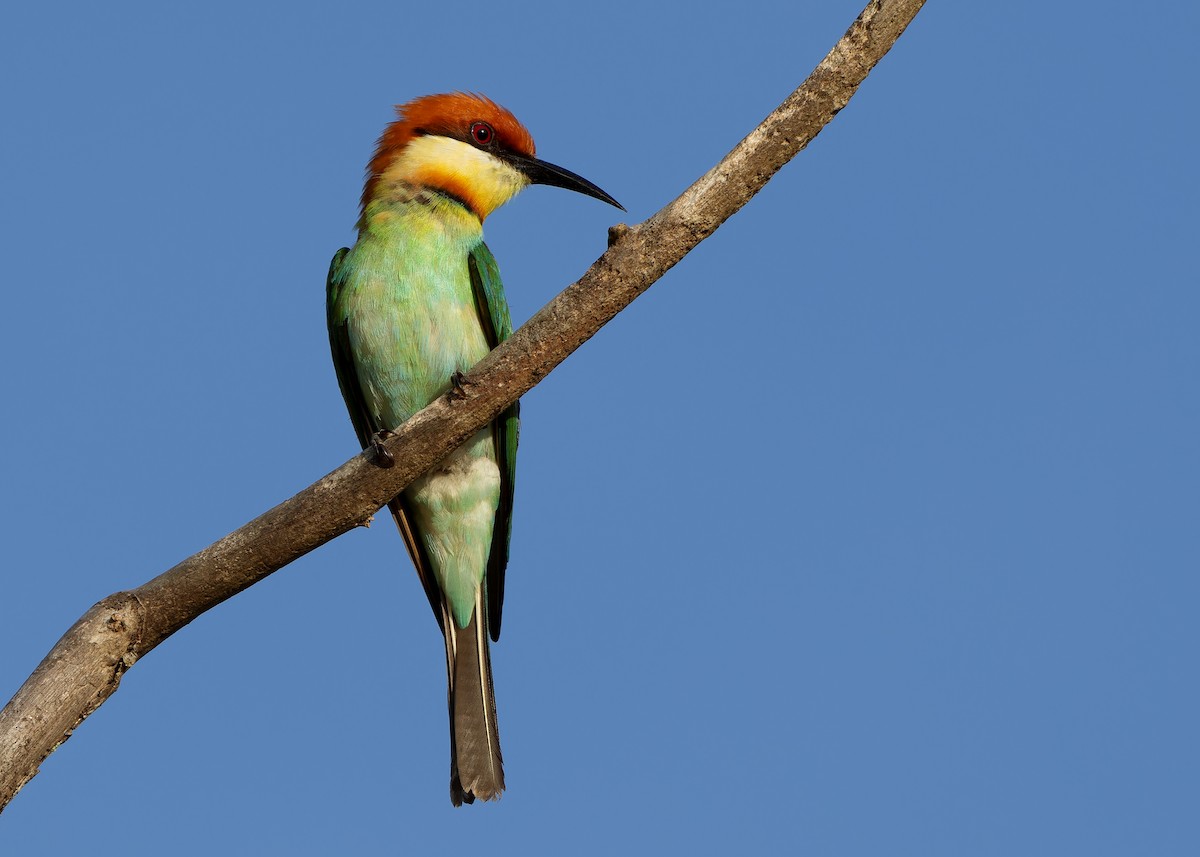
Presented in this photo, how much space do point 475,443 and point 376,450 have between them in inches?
49.3

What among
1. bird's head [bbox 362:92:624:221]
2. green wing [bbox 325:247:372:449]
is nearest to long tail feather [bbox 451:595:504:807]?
green wing [bbox 325:247:372:449]

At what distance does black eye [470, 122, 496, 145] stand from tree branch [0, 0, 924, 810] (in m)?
2.43

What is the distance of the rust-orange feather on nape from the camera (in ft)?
22.6

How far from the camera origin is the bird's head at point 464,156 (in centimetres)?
659

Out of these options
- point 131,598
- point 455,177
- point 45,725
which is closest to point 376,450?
point 131,598

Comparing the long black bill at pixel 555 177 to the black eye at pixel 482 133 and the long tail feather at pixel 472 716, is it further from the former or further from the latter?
the long tail feather at pixel 472 716

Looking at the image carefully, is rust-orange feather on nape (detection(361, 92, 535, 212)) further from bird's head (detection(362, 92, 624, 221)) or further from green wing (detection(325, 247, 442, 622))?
green wing (detection(325, 247, 442, 622))

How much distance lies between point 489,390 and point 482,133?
8.42ft

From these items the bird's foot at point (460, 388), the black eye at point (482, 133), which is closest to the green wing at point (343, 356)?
the black eye at point (482, 133)

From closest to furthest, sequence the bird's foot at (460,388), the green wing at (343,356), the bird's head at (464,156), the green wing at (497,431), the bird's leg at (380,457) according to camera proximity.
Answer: the bird's foot at (460,388)
the bird's leg at (380,457)
the green wing at (497,431)
the green wing at (343,356)
the bird's head at (464,156)

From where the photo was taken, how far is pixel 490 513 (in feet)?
20.9

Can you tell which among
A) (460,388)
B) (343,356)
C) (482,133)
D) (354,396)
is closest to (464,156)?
(482,133)

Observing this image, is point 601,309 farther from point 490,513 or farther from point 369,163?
point 369,163

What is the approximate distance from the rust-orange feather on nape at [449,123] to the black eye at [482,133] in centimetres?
2
